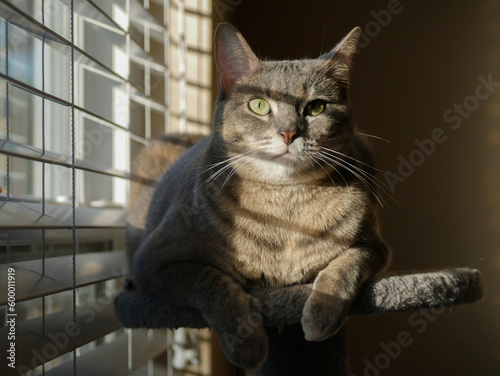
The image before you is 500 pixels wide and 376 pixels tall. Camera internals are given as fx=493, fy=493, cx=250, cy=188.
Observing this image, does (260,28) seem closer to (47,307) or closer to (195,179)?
(195,179)

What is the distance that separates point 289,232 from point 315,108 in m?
0.30

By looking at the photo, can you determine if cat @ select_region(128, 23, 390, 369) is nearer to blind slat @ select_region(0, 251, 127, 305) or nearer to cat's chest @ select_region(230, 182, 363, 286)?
cat's chest @ select_region(230, 182, 363, 286)

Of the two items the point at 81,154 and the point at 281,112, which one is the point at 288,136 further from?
the point at 81,154

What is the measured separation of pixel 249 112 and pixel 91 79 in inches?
A: 29.1

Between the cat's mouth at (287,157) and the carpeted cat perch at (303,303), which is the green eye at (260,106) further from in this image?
the carpeted cat perch at (303,303)

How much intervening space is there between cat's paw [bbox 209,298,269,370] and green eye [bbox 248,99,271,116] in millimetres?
463

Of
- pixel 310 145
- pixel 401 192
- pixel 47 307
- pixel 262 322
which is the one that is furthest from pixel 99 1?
pixel 401 192

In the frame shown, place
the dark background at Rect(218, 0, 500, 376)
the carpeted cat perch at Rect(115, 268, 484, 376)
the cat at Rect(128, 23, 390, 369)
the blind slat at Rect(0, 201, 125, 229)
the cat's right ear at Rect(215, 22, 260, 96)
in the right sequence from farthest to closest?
the dark background at Rect(218, 0, 500, 376) → the cat's right ear at Rect(215, 22, 260, 96) → the cat at Rect(128, 23, 390, 369) → the carpeted cat perch at Rect(115, 268, 484, 376) → the blind slat at Rect(0, 201, 125, 229)

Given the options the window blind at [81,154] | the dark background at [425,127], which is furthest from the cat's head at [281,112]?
the dark background at [425,127]

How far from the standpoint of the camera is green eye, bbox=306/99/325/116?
1.17 metres

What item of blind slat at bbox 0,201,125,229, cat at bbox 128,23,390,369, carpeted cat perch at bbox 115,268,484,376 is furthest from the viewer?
cat at bbox 128,23,390,369

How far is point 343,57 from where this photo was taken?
48.1 inches

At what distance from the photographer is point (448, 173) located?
271 centimetres

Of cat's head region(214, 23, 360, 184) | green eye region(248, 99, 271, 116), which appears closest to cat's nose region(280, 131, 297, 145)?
cat's head region(214, 23, 360, 184)
